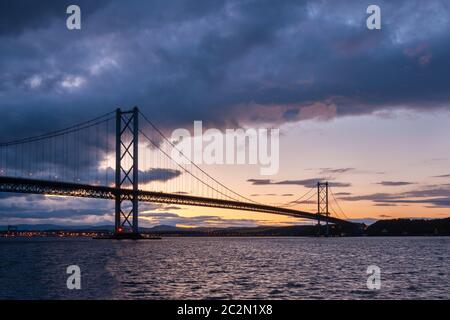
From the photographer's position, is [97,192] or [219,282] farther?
[97,192]

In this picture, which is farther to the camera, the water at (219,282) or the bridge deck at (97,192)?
the bridge deck at (97,192)

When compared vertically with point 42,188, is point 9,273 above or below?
below

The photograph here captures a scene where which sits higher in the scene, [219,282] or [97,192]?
[97,192]

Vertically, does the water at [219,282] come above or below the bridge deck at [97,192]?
below

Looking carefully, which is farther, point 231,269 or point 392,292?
point 231,269

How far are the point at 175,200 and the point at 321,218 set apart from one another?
58.6 metres

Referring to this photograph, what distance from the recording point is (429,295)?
24.3m

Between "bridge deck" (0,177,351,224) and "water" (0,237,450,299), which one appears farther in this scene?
"bridge deck" (0,177,351,224)

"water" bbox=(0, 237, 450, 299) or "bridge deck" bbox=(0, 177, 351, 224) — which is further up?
"bridge deck" bbox=(0, 177, 351, 224)
